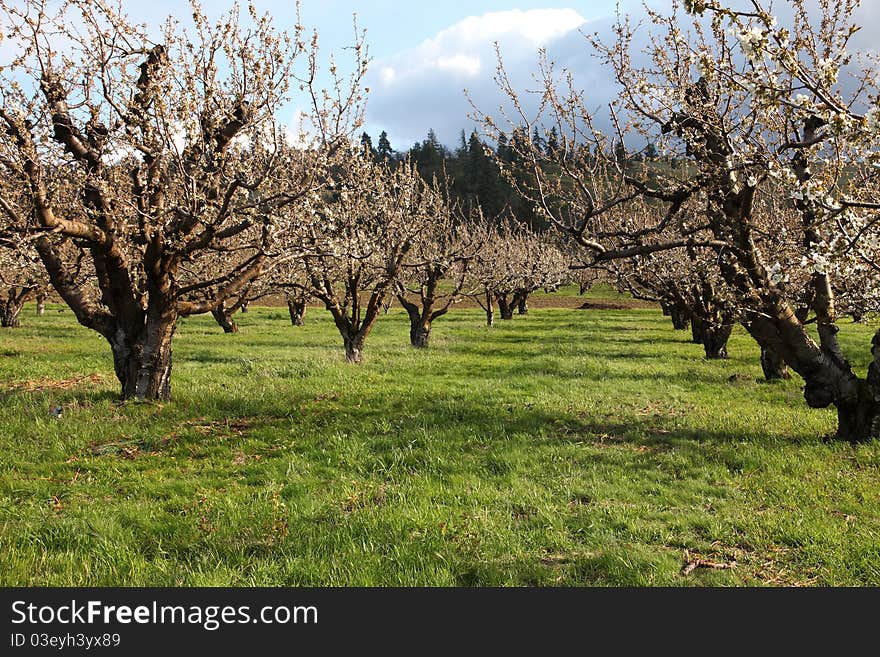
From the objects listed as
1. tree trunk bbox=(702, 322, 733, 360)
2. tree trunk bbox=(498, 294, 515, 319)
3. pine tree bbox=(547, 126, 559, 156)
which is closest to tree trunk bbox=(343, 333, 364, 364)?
pine tree bbox=(547, 126, 559, 156)

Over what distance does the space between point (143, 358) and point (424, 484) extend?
6934mm

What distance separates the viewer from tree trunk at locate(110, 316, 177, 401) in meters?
11.2

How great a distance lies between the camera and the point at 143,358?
11266 millimetres

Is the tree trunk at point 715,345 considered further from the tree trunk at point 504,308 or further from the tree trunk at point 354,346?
the tree trunk at point 504,308

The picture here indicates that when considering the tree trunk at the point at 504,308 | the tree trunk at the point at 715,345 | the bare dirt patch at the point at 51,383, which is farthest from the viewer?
the tree trunk at the point at 504,308

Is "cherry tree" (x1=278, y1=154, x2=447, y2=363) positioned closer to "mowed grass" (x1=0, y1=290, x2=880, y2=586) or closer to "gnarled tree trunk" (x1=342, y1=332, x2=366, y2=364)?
"gnarled tree trunk" (x1=342, y1=332, x2=366, y2=364)

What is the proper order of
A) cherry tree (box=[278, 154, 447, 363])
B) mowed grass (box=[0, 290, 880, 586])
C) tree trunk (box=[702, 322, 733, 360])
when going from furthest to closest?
tree trunk (box=[702, 322, 733, 360])
cherry tree (box=[278, 154, 447, 363])
mowed grass (box=[0, 290, 880, 586])

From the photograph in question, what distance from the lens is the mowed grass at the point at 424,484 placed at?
5.30 m

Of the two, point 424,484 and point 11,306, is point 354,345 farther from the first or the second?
point 11,306

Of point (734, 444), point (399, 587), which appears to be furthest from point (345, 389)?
point (399, 587)

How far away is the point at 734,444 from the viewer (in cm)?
959

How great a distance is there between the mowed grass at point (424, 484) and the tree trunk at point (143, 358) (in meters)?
0.59

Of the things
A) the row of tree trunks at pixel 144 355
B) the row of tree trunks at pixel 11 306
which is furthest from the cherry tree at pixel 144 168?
the row of tree trunks at pixel 11 306

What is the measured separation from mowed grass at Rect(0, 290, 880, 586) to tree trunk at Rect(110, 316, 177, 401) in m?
0.59
